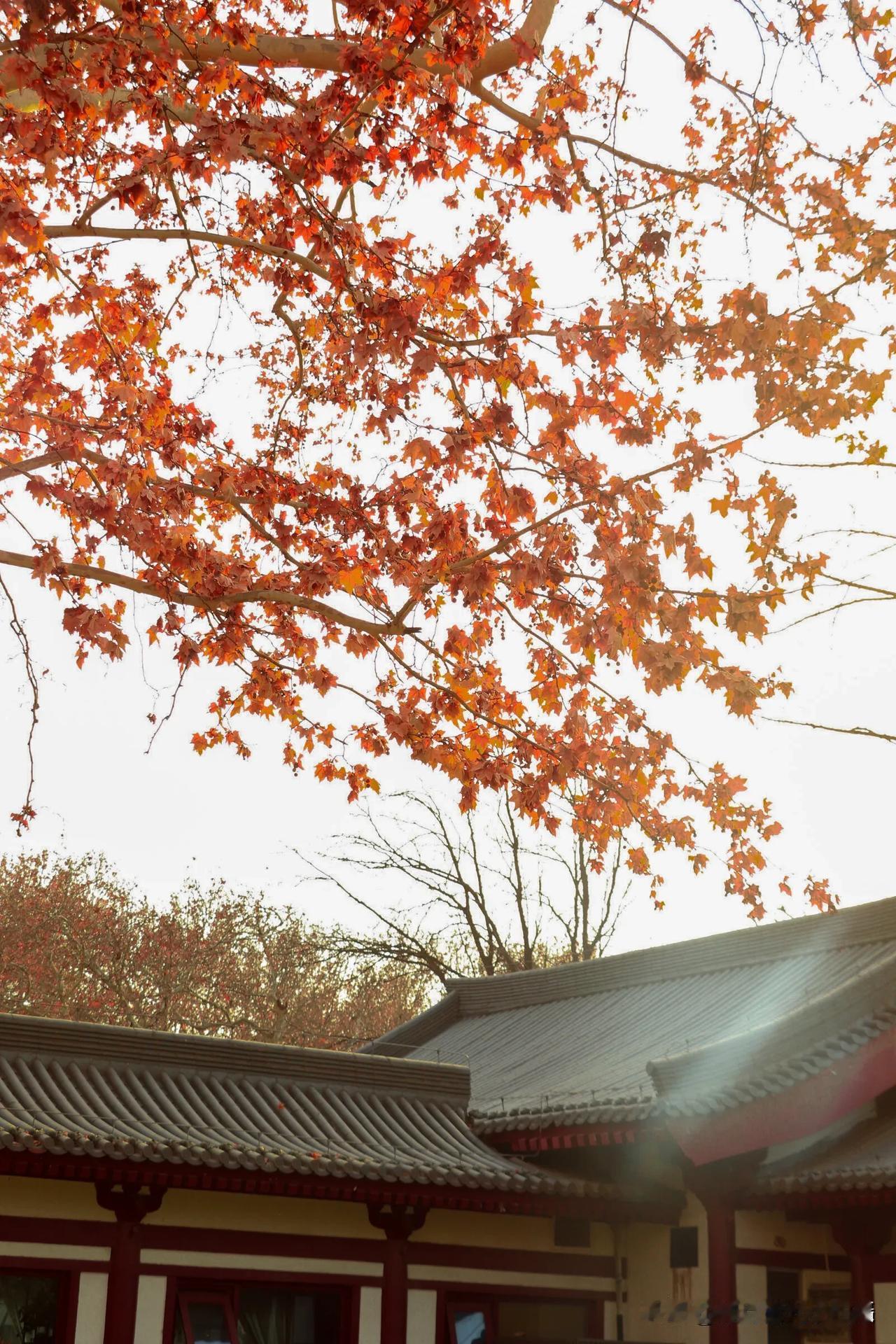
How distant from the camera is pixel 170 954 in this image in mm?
29000

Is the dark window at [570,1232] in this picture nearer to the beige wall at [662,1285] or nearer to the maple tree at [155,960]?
the beige wall at [662,1285]

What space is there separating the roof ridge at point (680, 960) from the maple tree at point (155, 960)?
9.43 meters

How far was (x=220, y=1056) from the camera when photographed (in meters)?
12.0

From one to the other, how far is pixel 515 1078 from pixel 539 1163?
89.6 inches

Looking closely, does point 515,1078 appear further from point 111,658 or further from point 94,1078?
point 111,658

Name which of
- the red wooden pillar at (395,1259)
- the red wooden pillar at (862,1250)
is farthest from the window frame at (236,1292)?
the red wooden pillar at (862,1250)

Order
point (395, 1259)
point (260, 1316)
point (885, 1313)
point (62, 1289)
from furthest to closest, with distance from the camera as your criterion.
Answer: point (395, 1259), point (260, 1316), point (885, 1313), point (62, 1289)

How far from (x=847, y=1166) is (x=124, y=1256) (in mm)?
5188

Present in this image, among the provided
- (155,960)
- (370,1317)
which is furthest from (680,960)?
(155,960)

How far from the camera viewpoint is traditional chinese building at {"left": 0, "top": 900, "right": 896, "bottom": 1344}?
33.4 feet

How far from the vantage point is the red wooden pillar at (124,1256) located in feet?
33.2

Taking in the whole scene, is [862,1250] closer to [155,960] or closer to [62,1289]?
[62,1289]

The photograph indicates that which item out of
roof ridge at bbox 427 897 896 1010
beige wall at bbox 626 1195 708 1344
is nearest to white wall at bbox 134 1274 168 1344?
beige wall at bbox 626 1195 708 1344

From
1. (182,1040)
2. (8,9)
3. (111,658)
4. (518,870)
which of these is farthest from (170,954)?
(8,9)
